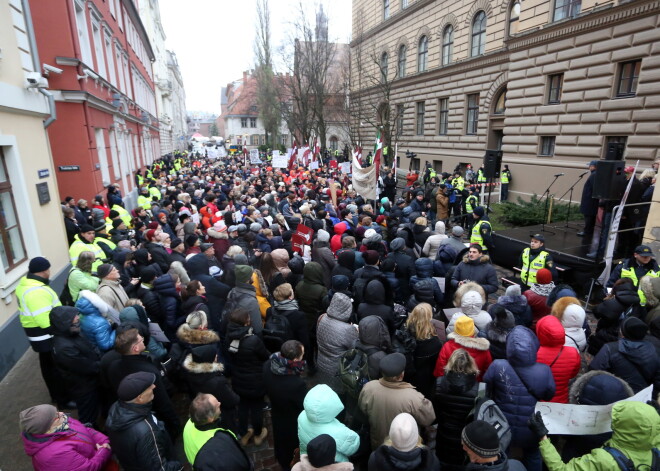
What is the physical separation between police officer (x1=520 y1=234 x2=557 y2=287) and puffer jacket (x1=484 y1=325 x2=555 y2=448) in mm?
2898

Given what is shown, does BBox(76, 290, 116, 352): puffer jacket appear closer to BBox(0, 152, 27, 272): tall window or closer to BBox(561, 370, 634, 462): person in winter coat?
BBox(0, 152, 27, 272): tall window

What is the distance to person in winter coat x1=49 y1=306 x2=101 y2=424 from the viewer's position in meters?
3.73

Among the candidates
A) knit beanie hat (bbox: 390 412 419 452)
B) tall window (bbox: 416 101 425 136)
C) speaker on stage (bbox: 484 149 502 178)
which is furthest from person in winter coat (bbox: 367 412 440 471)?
tall window (bbox: 416 101 425 136)

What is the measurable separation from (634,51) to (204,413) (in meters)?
15.9

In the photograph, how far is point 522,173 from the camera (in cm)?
1689

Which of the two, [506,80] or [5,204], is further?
[506,80]

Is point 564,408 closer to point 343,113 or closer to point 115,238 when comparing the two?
point 115,238

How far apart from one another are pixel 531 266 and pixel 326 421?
4.50 m

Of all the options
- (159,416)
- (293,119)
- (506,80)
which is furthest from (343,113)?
(159,416)

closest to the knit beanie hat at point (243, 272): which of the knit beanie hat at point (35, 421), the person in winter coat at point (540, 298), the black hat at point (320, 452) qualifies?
the knit beanie hat at point (35, 421)

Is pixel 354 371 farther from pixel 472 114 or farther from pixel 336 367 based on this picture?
pixel 472 114

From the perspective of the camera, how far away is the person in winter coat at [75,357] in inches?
147

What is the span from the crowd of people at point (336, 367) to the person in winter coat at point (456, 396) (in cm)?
1

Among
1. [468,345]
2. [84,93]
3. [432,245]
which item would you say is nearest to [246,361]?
[468,345]
